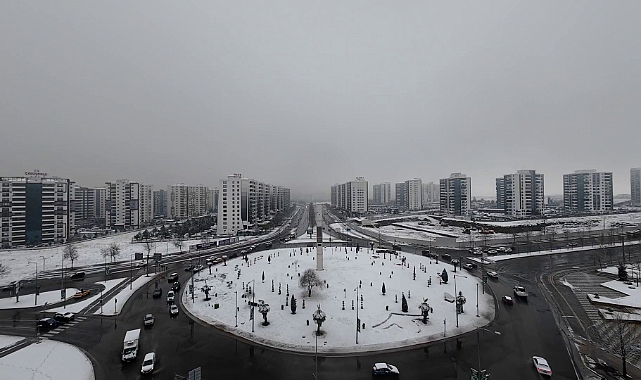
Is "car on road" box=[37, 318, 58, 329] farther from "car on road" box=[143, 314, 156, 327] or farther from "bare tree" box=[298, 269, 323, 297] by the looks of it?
"bare tree" box=[298, 269, 323, 297]

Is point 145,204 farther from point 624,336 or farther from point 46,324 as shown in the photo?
point 624,336

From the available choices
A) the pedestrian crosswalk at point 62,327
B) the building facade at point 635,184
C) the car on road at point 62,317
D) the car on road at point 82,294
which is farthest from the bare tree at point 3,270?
the building facade at point 635,184

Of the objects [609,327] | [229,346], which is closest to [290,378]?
[229,346]

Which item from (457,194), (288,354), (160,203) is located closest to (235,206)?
(288,354)

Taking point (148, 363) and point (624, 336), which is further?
point (624, 336)

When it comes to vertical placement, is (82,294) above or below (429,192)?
below

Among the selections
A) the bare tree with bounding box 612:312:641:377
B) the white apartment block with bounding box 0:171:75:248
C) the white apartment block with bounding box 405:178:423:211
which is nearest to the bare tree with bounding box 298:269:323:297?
the bare tree with bounding box 612:312:641:377
